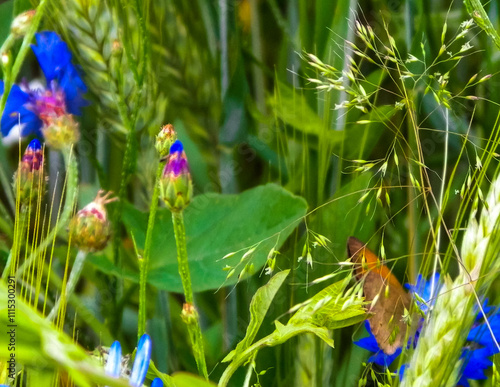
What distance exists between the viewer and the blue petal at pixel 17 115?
1.32 ft

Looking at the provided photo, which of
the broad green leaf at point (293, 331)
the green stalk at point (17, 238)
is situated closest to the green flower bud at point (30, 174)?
the green stalk at point (17, 238)

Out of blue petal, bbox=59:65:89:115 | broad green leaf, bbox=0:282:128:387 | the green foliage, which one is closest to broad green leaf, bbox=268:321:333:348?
the green foliage

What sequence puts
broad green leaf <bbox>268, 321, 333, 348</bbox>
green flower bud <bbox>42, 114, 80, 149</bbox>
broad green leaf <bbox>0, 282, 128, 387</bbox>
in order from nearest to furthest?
broad green leaf <bbox>0, 282, 128, 387</bbox>, broad green leaf <bbox>268, 321, 333, 348</bbox>, green flower bud <bbox>42, 114, 80, 149</bbox>

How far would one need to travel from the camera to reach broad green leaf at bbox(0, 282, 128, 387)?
12 cm

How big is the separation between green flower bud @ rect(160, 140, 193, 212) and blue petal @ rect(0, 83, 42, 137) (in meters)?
0.20

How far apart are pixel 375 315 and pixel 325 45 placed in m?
0.16

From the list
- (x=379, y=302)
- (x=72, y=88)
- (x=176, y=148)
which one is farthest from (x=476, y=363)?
(x=72, y=88)

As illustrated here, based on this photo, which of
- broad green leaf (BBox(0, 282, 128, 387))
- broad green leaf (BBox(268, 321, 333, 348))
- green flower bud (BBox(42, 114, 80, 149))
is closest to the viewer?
broad green leaf (BBox(0, 282, 128, 387))

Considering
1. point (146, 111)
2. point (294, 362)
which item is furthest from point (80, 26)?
point (294, 362)

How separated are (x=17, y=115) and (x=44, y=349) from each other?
0.30 metres

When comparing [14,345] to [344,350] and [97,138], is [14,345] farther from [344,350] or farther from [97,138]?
[97,138]

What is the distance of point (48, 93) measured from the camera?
1.30ft

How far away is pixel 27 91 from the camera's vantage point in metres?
0.41

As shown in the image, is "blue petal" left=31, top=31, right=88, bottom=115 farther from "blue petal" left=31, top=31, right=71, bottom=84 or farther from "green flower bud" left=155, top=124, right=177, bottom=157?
"green flower bud" left=155, top=124, right=177, bottom=157
